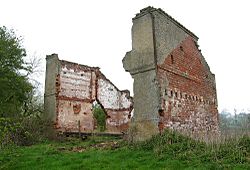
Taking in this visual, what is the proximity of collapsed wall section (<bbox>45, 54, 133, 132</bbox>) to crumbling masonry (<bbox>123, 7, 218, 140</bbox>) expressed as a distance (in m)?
8.56

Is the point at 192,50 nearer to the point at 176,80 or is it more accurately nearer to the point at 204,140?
the point at 176,80

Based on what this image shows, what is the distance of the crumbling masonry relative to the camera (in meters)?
11.7

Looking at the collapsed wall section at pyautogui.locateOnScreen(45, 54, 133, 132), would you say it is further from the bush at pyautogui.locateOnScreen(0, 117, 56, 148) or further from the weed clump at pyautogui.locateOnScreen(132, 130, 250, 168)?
the weed clump at pyautogui.locateOnScreen(132, 130, 250, 168)

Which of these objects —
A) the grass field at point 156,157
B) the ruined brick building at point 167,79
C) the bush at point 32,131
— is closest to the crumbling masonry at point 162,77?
the ruined brick building at point 167,79

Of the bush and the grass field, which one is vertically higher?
the bush

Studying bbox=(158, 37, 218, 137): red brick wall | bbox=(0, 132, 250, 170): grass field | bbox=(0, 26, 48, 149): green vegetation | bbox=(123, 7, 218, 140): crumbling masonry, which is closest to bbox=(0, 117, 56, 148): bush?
bbox=(0, 26, 48, 149): green vegetation

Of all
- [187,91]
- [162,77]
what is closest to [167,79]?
[162,77]

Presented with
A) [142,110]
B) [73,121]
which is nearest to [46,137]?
[73,121]

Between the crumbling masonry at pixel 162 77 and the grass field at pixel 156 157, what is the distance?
93 centimetres

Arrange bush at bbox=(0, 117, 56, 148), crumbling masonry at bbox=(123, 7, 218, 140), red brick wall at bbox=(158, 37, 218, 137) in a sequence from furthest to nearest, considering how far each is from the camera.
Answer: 1. bush at bbox=(0, 117, 56, 148)
2. red brick wall at bbox=(158, 37, 218, 137)
3. crumbling masonry at bbox=(123, 7, 218, 140)

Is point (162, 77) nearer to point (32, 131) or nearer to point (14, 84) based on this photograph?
point (32, 131)

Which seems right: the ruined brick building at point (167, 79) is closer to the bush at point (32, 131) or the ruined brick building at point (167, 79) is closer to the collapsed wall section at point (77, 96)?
the bush at point (32, 131)

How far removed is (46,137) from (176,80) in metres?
10.1

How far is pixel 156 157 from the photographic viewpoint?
9.57 m
